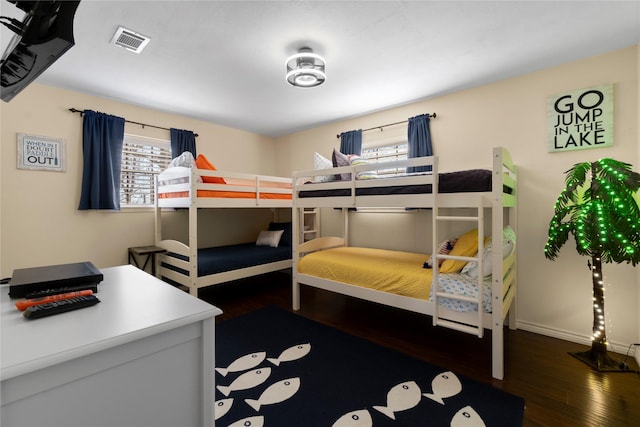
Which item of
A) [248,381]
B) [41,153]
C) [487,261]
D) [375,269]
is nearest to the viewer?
[248,381]

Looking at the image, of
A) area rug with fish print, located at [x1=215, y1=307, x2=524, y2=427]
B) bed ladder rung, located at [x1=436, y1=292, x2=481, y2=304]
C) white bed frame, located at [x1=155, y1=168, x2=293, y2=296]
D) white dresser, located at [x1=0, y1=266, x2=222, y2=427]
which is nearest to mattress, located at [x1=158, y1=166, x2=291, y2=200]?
Result: white bed frame, located at [x1=155, y1=168, x2=293, y2=296]

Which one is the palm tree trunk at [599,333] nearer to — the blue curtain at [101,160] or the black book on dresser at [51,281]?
the black book on dresser at [51,281]

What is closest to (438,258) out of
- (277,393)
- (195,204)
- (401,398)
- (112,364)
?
(401,398)

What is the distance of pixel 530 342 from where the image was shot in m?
2.53

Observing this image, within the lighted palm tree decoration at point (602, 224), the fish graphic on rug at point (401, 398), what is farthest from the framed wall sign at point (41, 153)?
the lighted palm tree decoration at point (602, 224)

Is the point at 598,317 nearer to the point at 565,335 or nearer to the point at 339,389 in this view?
the point at 565,335

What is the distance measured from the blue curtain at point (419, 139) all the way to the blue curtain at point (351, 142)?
72 cm

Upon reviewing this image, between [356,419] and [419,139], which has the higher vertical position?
[419,139]

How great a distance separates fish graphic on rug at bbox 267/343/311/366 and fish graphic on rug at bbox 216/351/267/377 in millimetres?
96

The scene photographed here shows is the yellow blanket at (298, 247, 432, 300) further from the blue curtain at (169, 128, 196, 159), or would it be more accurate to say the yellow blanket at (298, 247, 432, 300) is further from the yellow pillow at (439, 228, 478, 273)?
the blue curtain at (169, 128, 196, 159)

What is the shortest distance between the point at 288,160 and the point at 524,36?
3.58 m

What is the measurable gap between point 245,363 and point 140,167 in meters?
2.97

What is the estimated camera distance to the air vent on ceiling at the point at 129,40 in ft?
6.97

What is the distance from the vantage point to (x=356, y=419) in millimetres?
1616
